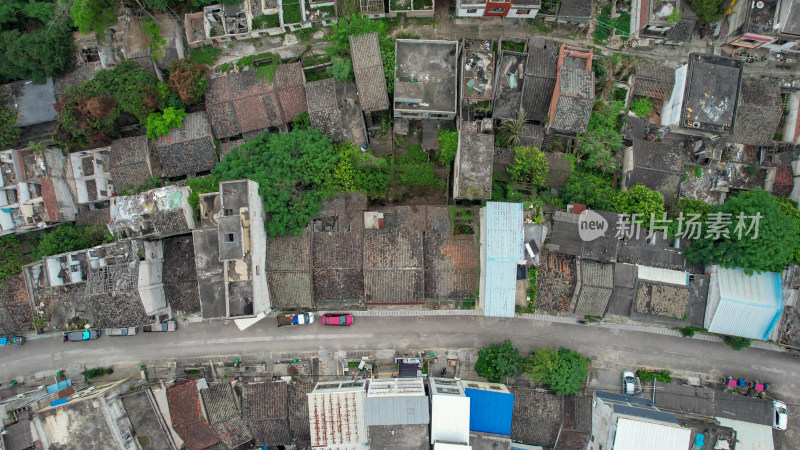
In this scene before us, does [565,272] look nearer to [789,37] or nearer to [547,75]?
[547,75]

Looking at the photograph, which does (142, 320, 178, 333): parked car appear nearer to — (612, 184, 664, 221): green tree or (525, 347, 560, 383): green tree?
(525, 347, 560, 383): green tree

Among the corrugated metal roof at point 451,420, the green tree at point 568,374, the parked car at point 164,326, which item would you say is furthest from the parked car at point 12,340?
the green tree at point 568,374

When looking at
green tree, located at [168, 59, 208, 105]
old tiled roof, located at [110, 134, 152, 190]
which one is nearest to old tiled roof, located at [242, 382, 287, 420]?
old tiled roof, located at [110, 134, 152, 190]

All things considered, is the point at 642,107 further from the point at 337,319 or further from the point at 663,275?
the point at 337,319

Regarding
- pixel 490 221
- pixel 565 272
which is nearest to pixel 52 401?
pixel 490 221

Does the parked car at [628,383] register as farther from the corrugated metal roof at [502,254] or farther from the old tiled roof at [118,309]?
the old tiled roof at [118,309]
